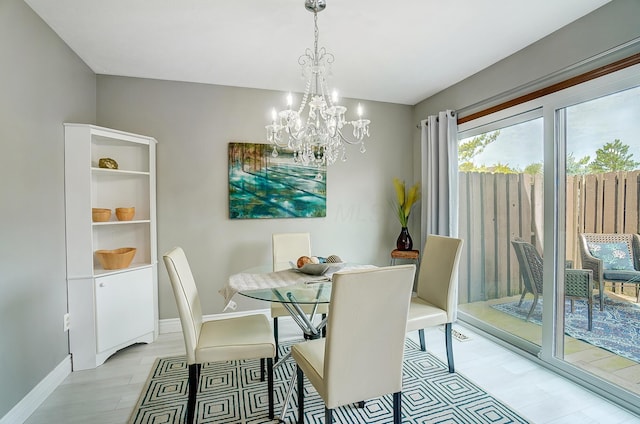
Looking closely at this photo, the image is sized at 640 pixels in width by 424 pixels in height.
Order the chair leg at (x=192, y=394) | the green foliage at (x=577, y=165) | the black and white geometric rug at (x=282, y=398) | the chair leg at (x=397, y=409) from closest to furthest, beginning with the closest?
the chair leg at (x=397, y=409)
the chair leg at (x=192, y=394)
the black and white geometric rug at (x=282, y=398)
the green foliage at (x=577, y=165)

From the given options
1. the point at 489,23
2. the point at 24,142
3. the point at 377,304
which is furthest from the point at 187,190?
the point at 489,23

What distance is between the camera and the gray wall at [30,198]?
1.83 meters

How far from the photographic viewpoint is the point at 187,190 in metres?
3.28

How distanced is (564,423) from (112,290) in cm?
336

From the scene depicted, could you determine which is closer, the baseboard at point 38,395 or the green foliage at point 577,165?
the baseboard at point 38,395

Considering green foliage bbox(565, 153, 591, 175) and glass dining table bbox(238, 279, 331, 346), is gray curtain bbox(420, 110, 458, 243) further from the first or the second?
glass dining table bbox(238, 279, 331, 346)

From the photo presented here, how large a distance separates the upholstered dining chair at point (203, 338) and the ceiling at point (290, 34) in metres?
1.62

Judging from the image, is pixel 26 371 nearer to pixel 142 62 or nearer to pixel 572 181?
pixel 142 62

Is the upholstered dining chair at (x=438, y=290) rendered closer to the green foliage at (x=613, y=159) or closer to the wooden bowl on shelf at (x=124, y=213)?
the green foliage at (x=613, y=159)

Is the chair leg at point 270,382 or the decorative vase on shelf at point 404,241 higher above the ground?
the decorative vase on shelf at point 404,241

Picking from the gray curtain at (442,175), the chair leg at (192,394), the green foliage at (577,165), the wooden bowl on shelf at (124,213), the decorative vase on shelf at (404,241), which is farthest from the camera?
the decorative vase on shelf at (404,241)

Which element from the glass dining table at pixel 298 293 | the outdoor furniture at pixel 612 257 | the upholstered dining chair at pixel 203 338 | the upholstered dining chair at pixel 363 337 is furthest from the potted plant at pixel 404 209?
the upholstered dining chair at pixel 363 337

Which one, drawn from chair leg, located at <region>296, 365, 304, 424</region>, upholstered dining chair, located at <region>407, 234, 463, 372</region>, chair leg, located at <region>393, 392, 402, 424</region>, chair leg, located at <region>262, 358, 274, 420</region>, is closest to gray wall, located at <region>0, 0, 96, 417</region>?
chair leg, located at <region>262, 358, 274, 420</region>

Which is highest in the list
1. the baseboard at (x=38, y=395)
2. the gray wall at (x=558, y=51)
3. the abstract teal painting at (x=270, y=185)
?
the gray wall at (x=558, y=51)
